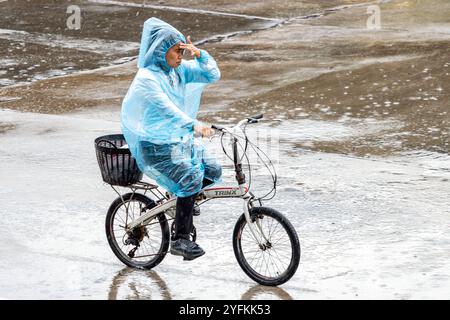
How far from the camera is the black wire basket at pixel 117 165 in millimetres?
6653

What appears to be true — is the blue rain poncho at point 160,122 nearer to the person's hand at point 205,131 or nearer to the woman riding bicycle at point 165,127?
the woman riding bicycle at point 165,127

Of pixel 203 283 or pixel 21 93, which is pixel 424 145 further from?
pixel 21 93

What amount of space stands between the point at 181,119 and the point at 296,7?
12297 mm

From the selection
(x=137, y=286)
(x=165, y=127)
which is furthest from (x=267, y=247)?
(x=165, y=127)

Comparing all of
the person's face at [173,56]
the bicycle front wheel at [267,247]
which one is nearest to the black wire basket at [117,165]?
the person's face at [173,56]

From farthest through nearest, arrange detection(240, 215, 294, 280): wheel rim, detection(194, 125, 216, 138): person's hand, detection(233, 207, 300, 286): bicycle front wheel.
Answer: detection(240, 215, 294, 280): wheel rim, detection(233, 207, 300, 286): bicycle front wheel, detection(194, 125, 216, 138): person's hand

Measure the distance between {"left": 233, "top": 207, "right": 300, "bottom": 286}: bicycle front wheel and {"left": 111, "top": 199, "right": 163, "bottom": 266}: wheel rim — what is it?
22.9 inches

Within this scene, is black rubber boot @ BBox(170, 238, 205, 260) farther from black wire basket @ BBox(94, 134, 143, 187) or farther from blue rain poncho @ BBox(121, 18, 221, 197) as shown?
black wire basket @ BBox(94, 134, 143, 187)

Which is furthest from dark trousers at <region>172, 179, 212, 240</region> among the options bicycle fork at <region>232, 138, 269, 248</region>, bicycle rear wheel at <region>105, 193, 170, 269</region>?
bicycle fork at <region>232, 138, 269, 248</region>

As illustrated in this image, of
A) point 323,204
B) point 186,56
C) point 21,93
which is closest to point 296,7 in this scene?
point 186,56

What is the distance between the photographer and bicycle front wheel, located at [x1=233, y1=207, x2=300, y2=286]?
254 inches

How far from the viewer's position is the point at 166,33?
21.4 feet
